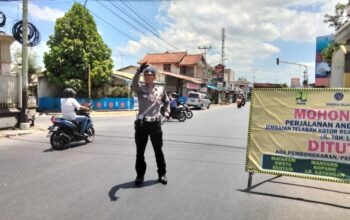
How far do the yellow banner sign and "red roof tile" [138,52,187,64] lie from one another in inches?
2237

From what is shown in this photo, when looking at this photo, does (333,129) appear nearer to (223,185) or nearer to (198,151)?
(223,185)

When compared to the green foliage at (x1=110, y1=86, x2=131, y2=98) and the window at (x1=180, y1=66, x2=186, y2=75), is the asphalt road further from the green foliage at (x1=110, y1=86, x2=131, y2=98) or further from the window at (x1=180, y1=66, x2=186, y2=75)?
the window at (x1=180, y1=66, x2=186, y2=75)

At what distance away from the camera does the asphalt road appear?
16.3 ft

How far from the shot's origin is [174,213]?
4.91 m

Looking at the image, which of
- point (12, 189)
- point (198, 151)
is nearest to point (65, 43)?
point (198, 151)

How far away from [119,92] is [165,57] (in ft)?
108

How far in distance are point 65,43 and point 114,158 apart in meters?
21.7

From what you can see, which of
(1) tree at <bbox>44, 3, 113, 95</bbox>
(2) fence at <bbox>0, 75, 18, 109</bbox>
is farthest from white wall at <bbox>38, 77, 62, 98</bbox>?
(2) fence at <bbox>0, 75, 18, 109</bbox>

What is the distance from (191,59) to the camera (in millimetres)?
63938

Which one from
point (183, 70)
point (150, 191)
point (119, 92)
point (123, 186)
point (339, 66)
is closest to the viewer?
point (150, 191)

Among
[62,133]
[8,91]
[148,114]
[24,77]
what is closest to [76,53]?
[24,77]

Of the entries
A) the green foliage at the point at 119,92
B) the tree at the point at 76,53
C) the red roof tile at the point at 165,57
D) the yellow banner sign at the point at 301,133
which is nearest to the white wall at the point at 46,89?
the tree at the point at 76,53

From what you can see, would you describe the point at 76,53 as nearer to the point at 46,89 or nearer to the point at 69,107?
the point at 46,89

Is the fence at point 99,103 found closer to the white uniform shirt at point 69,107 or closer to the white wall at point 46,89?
the white wall at point 46,89
